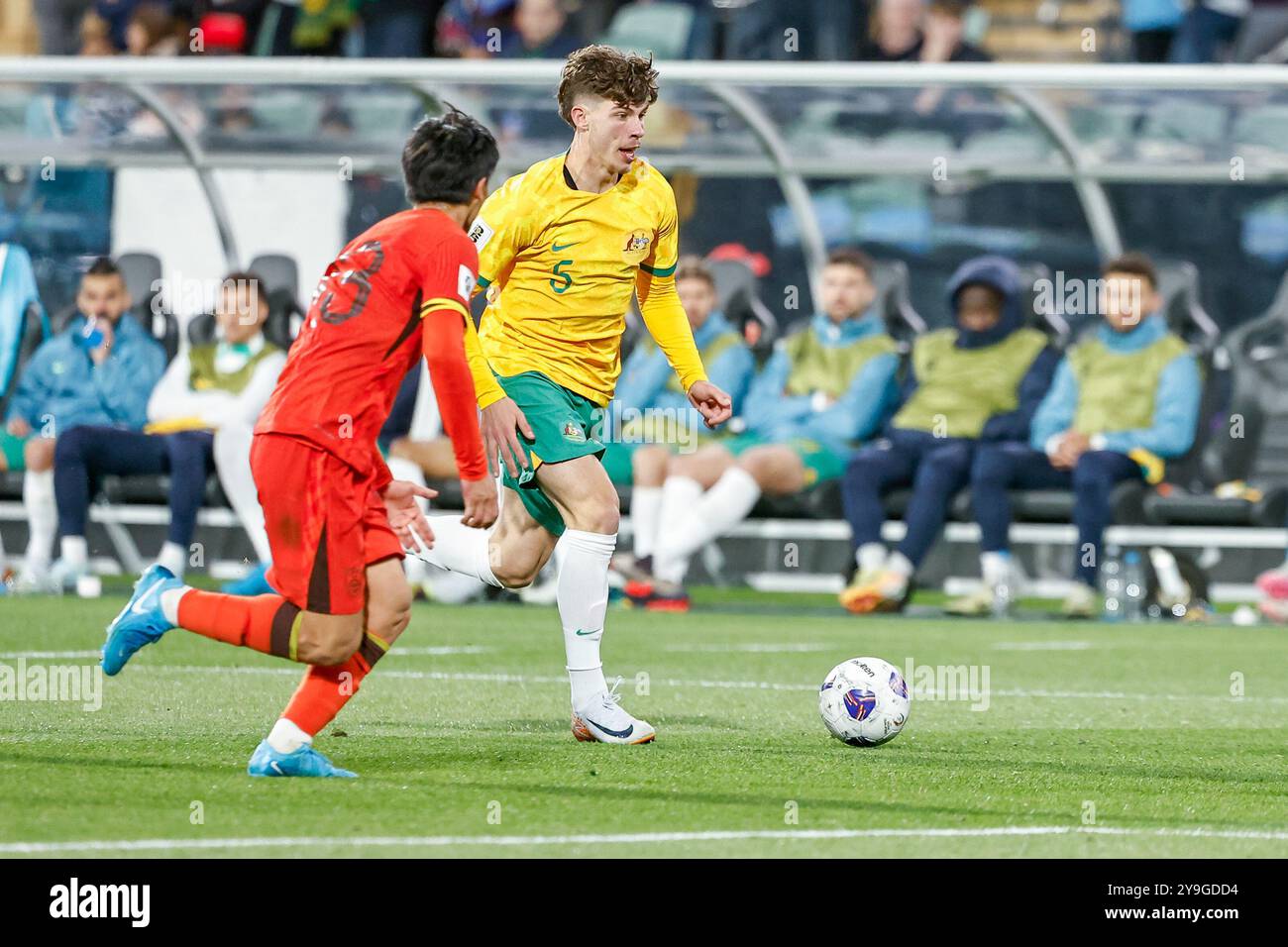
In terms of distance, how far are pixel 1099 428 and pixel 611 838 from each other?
28.0ft

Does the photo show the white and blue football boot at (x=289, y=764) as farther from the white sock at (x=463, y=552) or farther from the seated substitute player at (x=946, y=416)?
the seated substitute player at (x=946, y=416)

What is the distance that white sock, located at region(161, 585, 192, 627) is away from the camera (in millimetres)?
5504

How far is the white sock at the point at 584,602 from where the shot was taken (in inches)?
249

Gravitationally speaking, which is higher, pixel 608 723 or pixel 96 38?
pixel 96 38

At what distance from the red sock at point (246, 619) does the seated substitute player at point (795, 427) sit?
684 cm

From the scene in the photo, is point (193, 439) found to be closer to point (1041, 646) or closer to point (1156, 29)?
point (1041, 646)

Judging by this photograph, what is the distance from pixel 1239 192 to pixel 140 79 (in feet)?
22.5

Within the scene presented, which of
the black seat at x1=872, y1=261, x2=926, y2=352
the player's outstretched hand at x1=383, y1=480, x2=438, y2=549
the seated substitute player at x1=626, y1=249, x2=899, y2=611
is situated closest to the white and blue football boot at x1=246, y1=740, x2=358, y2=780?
the player's outstretched hand at x1=383, y1=480, x2=438, y2=549

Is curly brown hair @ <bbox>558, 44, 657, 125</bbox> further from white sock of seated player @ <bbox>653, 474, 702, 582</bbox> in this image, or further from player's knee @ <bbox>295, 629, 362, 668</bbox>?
white sock of seated player @ <bbox>653, 474, 702, 582</bbox>

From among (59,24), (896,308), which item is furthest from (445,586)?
(59,24)

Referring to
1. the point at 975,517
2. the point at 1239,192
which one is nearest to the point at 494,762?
the point at 975,517

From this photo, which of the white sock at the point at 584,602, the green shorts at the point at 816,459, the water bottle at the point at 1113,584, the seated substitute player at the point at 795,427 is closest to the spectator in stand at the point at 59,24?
the seated substitute player at the point at 795,427

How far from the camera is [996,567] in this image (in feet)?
40.3
